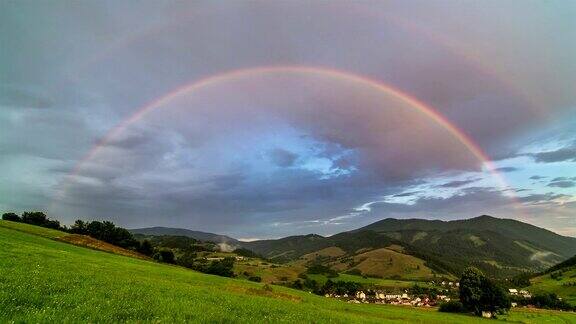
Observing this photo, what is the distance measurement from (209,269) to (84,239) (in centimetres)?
7809

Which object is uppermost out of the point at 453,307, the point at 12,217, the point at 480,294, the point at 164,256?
the point at 12,217

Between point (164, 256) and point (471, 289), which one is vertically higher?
point (471, 289)

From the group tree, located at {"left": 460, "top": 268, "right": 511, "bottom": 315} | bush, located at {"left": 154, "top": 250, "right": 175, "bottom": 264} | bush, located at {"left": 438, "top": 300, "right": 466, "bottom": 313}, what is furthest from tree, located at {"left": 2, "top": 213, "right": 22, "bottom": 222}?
tree, located at {"left": 460, "top": 268, "right": 511, "bottom": 315}

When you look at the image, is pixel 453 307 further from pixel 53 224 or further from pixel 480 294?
pixel 53 224

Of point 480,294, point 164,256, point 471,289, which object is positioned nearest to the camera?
point 480,294

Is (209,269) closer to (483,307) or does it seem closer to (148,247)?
(148,247)

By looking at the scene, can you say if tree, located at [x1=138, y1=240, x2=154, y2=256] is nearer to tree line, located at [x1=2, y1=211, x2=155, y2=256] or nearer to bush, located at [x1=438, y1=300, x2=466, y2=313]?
tree line, located at [x1=2, y1=211, x2=155, y2=256]

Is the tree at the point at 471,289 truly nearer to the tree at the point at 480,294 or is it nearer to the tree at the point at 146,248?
the tree at the point at 480,294

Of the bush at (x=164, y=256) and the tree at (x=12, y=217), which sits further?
the tree at (x=12, y=217)

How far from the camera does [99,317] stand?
1330 cm

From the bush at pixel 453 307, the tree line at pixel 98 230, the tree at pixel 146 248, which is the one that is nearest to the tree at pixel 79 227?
the tree line at pixel 98 230

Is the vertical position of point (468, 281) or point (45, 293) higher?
point (468, 281)

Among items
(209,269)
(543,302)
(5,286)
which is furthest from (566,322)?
(5,286)

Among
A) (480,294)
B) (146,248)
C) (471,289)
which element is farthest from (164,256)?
(480,294)
